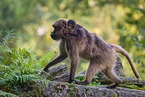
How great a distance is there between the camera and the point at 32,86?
4680 mm

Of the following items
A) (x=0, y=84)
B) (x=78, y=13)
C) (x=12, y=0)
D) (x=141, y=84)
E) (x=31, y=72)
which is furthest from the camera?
(x=12, y=0)

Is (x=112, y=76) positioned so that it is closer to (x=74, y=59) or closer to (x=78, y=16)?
(x=74, y=59)

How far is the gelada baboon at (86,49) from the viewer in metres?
6.09

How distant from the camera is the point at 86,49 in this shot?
6.30 meters

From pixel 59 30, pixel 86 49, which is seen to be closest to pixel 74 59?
pixel 86 49

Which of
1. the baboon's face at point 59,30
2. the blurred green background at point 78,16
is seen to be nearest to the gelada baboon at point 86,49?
the baboon's face at point 59,30

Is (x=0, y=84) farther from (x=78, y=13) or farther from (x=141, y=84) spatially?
(x=78, y=13)

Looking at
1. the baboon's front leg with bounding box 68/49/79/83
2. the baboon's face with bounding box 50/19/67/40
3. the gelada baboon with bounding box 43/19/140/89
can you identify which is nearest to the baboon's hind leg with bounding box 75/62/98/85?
the gelada baboon with bounding box 43/19/140/89

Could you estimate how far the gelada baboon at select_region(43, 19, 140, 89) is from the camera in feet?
20.0

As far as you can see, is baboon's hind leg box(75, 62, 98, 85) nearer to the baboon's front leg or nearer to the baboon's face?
the baboon's front leg

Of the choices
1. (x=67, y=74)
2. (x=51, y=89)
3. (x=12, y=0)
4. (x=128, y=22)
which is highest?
(x=12, y=0)

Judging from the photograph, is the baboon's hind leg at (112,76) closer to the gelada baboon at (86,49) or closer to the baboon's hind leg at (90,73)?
the gelada baboon at (86,49)

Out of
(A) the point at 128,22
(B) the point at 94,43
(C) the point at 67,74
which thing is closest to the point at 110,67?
(B) the point at 94,43

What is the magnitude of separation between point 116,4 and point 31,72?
14934 millimetres
